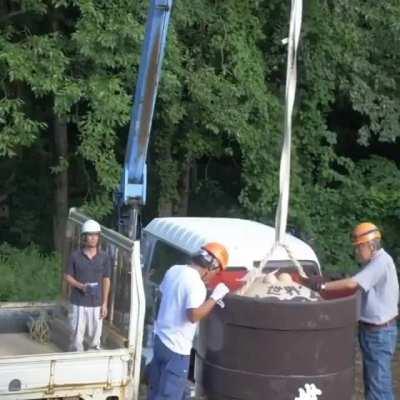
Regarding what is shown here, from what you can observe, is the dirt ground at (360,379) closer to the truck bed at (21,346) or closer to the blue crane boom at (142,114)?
the truck bed at (21,346)

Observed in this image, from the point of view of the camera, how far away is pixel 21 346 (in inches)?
309

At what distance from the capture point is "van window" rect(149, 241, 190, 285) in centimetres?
838

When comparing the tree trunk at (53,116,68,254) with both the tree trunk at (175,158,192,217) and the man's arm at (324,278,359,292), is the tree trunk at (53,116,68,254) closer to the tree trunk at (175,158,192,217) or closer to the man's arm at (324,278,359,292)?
the tree trunk at (175,158,192,217)

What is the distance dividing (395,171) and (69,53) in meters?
6.91

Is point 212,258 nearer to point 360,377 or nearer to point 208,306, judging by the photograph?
point 208,306

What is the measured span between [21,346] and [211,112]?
19.4 ft

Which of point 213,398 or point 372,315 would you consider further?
point 372,315

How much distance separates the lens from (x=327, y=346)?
4.71m

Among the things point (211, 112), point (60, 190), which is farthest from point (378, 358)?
point (60, 190)

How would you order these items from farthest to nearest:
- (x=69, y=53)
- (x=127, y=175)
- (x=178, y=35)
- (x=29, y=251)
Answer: (x=29, y=251), (x=178, y=35), (x=69, y=53), (x=127, y=175)

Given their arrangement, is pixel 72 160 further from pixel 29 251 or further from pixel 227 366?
pixel 227 366

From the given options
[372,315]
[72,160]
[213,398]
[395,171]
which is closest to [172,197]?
[72,160]

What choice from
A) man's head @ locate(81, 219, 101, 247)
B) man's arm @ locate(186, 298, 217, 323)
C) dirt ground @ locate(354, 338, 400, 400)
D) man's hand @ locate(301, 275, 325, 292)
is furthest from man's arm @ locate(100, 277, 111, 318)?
dirt ground @ locate(354, 338, 400, 400)

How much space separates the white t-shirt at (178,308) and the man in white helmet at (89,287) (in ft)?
3.55
